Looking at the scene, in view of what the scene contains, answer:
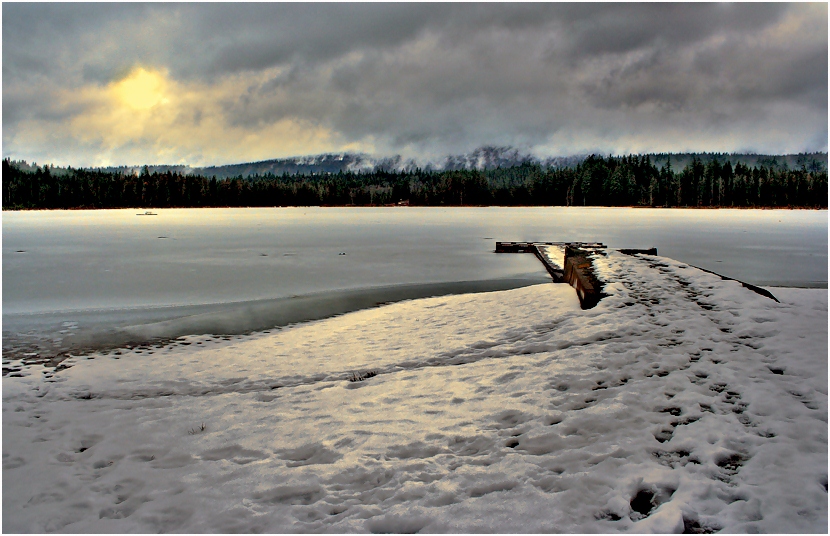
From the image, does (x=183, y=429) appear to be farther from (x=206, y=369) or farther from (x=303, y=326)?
(x=303, y=326)

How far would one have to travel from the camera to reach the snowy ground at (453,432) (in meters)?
4.18

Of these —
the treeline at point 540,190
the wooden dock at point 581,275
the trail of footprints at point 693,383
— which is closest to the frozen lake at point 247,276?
the wooden dock at point 581,275

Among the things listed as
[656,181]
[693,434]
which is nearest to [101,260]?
[693,434]

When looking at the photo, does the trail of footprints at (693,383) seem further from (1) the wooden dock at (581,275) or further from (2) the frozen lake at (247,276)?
(2) the frozen lake at (247,276)

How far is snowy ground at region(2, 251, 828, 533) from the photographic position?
13.7 feet

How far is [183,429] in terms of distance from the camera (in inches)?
229

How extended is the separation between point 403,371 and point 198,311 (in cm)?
655

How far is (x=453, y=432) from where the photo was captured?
Result: 5527 millimetres

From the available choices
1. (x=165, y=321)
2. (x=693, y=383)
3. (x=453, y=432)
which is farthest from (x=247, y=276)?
(x=693, y=383)

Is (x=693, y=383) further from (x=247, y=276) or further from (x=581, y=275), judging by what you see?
(x=247, y=276)

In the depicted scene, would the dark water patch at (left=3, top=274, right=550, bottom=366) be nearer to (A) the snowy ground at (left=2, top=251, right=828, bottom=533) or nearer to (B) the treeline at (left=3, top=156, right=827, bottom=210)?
(A) the snowy ground at (left=2, top=251, right=828, bottom=533)

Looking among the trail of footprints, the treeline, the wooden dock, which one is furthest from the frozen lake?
→ the treeline

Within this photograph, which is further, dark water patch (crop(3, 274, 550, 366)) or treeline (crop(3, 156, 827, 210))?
treeline (crop(3, 156, 827, 210))

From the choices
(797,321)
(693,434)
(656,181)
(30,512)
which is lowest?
(30,512)
